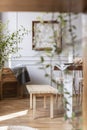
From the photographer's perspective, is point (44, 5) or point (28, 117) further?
point (28, 117)

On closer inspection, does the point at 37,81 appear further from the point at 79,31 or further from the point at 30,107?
the point at 79,31

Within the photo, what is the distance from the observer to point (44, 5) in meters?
1.41

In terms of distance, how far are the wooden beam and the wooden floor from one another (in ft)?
9.15

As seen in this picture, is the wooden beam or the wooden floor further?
the wooden floor

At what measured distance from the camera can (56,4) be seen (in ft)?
4.55

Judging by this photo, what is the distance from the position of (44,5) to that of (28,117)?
150 inches

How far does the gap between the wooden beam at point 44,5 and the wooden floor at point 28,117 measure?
2.79 meters

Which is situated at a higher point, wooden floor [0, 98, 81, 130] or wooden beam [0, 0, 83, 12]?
wooden beam [0, 0, 83, 12]

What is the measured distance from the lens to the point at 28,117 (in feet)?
16.5

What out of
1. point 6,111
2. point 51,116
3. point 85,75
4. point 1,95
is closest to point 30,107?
point 6,111

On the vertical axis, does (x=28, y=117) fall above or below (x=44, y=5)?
below

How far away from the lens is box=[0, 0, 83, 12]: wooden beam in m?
1.33

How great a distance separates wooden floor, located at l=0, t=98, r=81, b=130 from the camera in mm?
4484

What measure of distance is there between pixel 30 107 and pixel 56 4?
4586 millimetres
